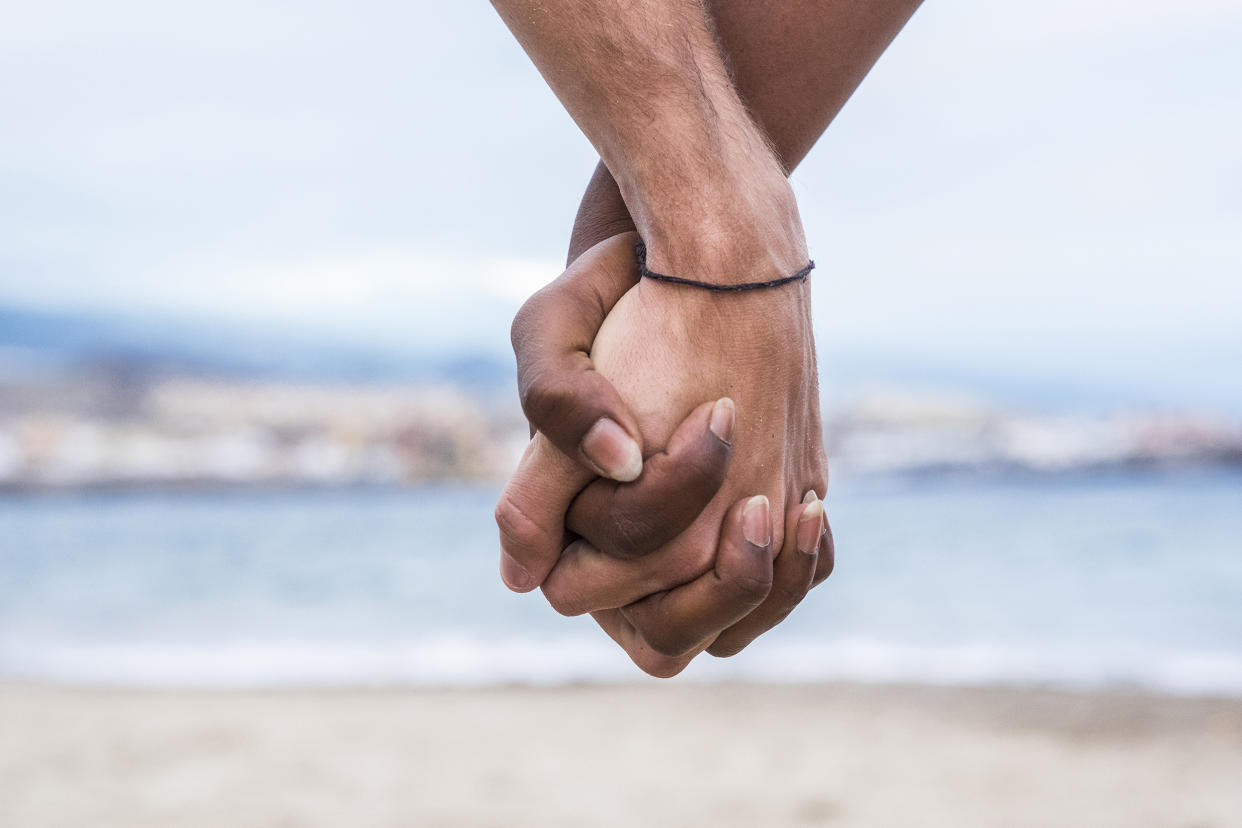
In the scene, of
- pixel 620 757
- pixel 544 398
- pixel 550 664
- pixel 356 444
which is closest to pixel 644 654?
pixel 544 398

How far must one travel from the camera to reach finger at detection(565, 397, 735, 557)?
0.87 metres

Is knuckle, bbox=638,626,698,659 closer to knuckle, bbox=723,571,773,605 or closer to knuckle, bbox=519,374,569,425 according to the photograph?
knuckle, bbox=723,571,773,605

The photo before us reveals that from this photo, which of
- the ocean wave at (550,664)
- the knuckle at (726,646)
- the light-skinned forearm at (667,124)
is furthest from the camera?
the ocean wave at (550,664)

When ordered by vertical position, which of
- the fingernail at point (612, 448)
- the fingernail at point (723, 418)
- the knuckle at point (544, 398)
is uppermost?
the knuckle at point (544, 398)

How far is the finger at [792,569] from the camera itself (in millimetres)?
973

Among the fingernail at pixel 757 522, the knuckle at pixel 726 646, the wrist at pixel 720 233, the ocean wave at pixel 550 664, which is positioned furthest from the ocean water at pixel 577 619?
the wrist at pixel 720 233

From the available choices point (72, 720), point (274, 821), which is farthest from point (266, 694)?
point (274, 821)

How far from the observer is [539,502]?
96 centimetres

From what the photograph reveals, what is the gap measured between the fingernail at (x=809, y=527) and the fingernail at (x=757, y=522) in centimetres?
5

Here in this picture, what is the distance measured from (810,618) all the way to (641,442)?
9030 millimetres

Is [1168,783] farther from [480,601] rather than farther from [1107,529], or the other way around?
[1107,529]

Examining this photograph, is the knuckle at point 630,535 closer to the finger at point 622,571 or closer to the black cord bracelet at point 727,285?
A: the finger at point 622,571

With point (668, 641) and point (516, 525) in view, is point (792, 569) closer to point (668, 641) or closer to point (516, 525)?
point (668, 641)

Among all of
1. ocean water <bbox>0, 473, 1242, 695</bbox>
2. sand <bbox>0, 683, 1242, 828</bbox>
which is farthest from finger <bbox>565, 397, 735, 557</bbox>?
ocean water <bbox>0, 473, 1242, 695</bbox>
